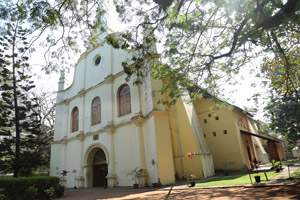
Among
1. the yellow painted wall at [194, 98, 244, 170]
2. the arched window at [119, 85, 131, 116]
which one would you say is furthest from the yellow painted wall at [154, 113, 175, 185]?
the yellow painted wall at [194, 98, 244, 170]

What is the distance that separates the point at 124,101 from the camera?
14133 millimetres

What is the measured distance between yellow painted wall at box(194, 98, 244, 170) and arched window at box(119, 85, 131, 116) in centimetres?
595

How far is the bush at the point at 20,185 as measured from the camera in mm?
9219

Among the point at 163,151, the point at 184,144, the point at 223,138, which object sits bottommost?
the point at 163,151

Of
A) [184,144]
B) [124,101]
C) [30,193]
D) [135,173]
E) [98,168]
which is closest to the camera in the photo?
[30,193]

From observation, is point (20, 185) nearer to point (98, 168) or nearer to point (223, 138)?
point (98, 168)

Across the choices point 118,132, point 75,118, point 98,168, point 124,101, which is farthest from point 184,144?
point 75,118

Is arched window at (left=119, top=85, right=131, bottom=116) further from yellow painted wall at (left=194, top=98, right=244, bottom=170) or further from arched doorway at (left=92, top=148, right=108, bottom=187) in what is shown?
yellow painted wall at (left=194, top=98, right=244, bottom=170)

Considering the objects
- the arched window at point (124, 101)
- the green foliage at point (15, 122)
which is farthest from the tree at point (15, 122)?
the arched window at point (124, 101)

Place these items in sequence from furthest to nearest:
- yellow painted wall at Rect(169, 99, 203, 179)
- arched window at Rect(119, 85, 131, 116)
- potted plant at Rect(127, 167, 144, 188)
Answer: arched window at Rect(119, 85, 131, 116) → yellow painted wall at Rect(169, 99, 203, 179) → potted plant at Rect(127, 167, 144, 188)

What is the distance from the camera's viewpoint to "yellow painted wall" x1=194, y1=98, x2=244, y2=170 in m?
14.0

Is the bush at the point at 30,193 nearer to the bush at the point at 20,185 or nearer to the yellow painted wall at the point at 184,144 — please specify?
the bush at the point at 20,185

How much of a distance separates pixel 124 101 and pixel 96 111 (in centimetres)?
313

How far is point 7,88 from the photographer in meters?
15.6
